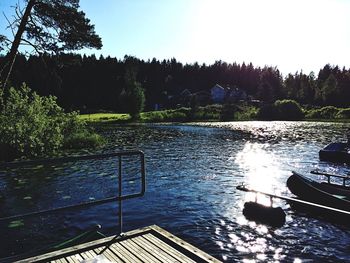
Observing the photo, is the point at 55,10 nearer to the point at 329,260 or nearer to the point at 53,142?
the point at 53,142

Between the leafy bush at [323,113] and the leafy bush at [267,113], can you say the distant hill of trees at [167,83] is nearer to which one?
the leafy bush at [323,113]

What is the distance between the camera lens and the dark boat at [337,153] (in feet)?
93.9

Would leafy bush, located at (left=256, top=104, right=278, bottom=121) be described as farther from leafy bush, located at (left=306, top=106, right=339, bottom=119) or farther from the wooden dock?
the wooden dock

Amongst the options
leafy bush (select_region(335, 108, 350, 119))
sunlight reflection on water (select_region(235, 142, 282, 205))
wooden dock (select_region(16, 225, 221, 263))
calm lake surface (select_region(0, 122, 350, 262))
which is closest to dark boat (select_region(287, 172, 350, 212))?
calm lake surface (select_region(0, 122, 350, 262))

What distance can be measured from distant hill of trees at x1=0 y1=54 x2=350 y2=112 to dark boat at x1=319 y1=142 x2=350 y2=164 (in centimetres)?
8607

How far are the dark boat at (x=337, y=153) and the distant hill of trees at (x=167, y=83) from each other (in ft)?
282

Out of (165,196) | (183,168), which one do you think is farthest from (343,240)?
(183,168)

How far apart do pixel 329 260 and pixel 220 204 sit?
21.0 ft

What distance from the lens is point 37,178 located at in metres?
21.5

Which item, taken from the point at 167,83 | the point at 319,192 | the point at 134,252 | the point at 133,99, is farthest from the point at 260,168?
the point at 167,83

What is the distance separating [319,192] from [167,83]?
137m

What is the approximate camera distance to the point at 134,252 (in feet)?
20.7

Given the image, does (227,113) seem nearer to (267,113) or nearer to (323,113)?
(267,113)

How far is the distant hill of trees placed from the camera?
391ft
